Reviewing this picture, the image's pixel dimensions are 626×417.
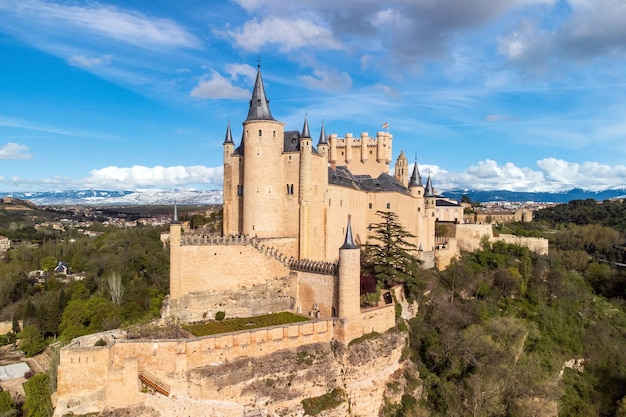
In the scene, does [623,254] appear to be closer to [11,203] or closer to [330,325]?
[330,325]

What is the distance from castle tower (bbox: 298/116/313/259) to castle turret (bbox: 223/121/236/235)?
5.69 meters

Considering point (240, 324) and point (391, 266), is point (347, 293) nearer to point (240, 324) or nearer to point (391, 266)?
point (240, 324)

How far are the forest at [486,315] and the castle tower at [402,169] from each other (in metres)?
9.91

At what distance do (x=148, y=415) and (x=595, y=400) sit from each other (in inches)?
1288

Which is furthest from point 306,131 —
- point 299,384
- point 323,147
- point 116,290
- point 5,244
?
point 5,244

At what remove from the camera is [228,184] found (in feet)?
124

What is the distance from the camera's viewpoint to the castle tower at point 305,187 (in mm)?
35188

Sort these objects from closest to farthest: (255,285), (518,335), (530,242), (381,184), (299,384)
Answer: (299,384) → (255,285) → (518,335) → (381,184) → (530,242)

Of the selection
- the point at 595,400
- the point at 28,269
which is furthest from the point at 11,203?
the point at 595,400

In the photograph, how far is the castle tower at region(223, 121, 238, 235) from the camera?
37312mm

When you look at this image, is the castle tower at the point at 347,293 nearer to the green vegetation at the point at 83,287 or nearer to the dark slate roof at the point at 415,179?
the green vegetation at the point at 83,287

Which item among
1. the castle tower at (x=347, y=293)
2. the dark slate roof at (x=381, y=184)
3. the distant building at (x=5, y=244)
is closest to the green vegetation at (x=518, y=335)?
the castle tower at (x=347, y=293)

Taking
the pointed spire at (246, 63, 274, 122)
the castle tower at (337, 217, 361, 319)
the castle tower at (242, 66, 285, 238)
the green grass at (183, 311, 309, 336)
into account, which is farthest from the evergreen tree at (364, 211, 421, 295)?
the pointed spire at (246, 63, 274, 122)

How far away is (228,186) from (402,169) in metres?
23.3
